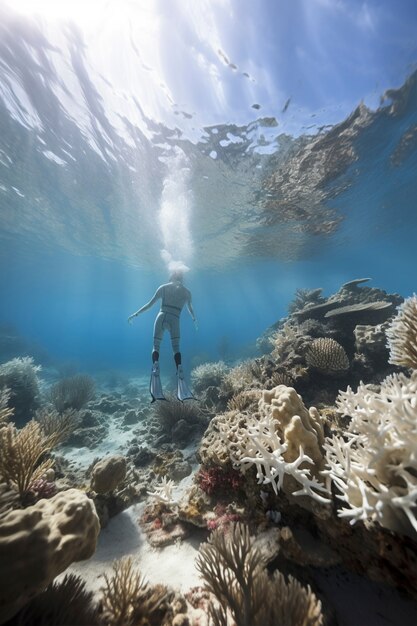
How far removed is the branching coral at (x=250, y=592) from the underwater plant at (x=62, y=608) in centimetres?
130

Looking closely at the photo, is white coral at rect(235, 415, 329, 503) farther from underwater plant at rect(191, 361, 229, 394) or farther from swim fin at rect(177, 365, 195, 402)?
underwater plant at rect(191, 361, 229, 394)

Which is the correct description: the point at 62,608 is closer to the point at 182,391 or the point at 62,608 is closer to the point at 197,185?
the point at 182,391

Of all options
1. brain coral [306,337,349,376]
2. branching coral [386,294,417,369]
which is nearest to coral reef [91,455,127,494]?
brain coral [306,337,349,376]

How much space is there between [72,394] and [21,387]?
6.72 ft

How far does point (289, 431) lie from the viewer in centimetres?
290

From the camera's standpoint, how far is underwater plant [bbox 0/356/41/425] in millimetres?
10453

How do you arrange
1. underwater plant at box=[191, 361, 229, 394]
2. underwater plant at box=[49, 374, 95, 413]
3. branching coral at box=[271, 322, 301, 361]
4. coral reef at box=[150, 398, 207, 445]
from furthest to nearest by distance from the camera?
1. underwater plant at box=[191, 361, 229, 394]
2. underwater plant at box=[49, 374, 95, 413]
3. branching coral at box=[271, 322, 301, 361]
4. coral reef at box=[150, 398, 207, 445]

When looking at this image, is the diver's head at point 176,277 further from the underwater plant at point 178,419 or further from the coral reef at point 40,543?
the coral reef at point 40,543

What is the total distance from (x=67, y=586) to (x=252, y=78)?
12.6 metres

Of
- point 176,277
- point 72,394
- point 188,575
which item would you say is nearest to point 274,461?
point 188,575

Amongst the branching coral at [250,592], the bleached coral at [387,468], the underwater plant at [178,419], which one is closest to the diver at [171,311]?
the underwater plant at [178,419]

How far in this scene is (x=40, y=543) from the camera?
2.37 m

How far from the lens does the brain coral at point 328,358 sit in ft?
21.0

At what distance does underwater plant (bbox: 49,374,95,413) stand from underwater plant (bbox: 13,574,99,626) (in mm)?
9620
